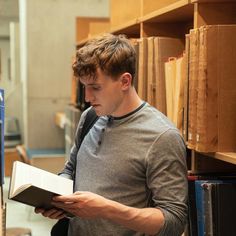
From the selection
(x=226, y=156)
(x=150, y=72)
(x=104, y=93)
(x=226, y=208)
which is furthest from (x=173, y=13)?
(x=226, y=208)

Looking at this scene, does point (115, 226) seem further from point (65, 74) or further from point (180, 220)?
point (65, 74)

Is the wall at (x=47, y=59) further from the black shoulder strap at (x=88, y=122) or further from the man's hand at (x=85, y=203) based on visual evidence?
the man's hand at (x=85, y=203)

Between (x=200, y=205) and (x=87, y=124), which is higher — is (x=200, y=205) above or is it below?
below

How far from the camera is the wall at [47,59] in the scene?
560cm

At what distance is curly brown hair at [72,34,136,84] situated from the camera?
1.41 meters

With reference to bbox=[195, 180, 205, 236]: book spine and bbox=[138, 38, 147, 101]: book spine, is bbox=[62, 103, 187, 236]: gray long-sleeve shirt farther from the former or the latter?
bbox=[138, 38, 147, 101]: book spine

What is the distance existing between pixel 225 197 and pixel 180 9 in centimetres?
74

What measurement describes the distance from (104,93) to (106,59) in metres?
0.11

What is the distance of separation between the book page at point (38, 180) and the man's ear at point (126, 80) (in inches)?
15.4

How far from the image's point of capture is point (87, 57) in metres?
1.42

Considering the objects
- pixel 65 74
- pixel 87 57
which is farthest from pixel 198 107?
pixel 65 74

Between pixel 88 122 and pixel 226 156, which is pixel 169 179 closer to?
pixel 226 156

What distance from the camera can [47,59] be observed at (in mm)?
5680

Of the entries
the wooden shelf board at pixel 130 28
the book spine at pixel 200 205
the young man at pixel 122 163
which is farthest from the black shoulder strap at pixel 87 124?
the wooden shelf board at pixel 130 28
